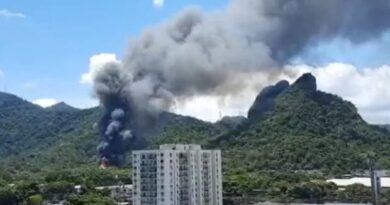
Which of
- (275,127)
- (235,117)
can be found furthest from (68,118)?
(275,127)

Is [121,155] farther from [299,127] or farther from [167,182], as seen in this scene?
[299,127]

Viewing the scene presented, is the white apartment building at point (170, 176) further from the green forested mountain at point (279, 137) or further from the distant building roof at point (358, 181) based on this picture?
the green forested mountain at point (279, 137)

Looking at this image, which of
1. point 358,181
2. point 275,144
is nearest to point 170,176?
point 358,181

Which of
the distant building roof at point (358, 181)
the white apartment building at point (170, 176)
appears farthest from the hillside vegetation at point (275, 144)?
the white apartment building at point (170, 176)

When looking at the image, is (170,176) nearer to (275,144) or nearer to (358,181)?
(358,181)

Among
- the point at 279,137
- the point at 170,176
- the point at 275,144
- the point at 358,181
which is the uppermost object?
the point at 279,137

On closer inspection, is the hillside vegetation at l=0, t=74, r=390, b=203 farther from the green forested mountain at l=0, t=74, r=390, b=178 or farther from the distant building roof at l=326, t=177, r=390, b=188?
Result: the distant building roof at l=326, t=177, r=390, b=188

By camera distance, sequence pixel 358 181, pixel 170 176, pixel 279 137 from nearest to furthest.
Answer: pixel 170 176 → pixel 358 181 → pixel 279 137

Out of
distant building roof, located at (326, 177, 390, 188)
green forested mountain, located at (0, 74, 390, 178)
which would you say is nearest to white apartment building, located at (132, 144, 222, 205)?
distant building roof, located at (326, 177, 390, 188)
